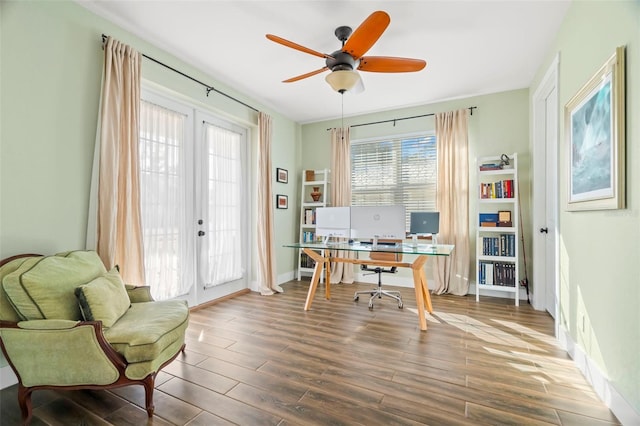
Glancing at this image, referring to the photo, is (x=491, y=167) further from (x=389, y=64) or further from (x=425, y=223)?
(x=389, y=64)

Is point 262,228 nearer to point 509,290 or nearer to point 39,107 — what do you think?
point 39,107

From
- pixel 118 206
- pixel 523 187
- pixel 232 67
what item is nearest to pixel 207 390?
pixel 118 206

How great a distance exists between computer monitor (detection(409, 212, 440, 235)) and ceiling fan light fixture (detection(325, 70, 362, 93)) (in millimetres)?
2172

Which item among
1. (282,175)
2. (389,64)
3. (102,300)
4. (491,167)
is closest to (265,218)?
(282,175)

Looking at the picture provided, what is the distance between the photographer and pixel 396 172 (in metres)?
4.61

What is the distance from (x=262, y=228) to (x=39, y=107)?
2.60 metres

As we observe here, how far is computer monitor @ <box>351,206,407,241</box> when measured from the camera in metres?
3.25

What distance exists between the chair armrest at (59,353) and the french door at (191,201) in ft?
4.46

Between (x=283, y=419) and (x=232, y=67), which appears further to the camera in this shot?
(x=232, y=67)

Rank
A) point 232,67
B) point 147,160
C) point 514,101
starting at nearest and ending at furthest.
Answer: point 147,160, point 232,67, point 514,101

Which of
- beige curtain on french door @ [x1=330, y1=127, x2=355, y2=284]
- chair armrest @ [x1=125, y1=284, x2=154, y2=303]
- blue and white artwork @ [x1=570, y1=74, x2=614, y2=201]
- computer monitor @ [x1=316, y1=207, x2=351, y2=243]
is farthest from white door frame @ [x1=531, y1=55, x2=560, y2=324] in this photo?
chair armrest @ [x1=125, y1=284, x2=154, y2=303]

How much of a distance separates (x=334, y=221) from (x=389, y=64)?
6.05 feet

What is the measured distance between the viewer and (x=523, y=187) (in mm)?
3756

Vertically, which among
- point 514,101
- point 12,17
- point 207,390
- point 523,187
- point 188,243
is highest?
point 514,101
